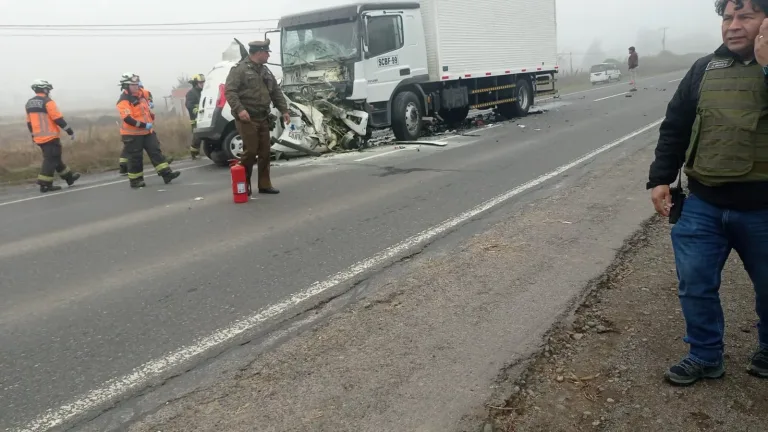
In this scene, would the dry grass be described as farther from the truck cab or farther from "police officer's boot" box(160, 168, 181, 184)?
the truck cab

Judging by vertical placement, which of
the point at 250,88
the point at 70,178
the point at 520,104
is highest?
the point at 250,88

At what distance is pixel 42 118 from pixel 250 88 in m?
4.44

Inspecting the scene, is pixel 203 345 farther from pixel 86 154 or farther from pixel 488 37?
pixel 488 37

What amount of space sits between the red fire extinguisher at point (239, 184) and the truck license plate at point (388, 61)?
18.9 ft

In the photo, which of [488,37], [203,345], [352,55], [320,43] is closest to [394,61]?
[352,55]

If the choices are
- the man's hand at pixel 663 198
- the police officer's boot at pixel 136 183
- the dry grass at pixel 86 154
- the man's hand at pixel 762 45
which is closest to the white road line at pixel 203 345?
the man's hand at pixel 663 198

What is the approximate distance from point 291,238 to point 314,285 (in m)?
1.41

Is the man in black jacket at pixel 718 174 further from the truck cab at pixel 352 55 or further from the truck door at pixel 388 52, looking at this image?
the truck door at pixel 388 52

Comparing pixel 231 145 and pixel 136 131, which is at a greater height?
pixel 136 131

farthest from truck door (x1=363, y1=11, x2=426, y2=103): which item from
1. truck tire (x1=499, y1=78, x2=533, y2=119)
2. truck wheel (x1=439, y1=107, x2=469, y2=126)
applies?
truck tire (x1=499, y1=78, x2=533, y2=119)

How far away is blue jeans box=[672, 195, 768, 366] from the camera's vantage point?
2707 millimetres

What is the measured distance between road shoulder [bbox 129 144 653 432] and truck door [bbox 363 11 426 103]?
24.4ft

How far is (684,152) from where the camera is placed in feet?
9.71

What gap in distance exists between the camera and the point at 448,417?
2.72m
